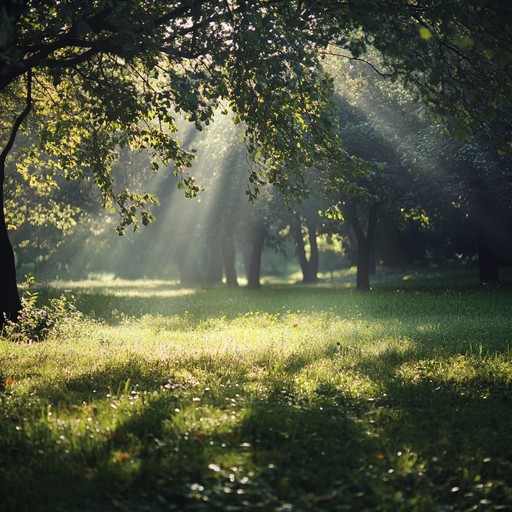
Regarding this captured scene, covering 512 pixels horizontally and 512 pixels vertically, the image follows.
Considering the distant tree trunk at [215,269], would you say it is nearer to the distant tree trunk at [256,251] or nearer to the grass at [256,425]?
the distant tree trunk at [256,251]

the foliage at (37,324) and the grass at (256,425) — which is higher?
the foliage at (37,324)

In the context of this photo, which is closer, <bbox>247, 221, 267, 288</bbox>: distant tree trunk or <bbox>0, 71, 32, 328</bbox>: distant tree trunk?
<bbox>0, 71, 32, 328</bbox>: distant tree trunk

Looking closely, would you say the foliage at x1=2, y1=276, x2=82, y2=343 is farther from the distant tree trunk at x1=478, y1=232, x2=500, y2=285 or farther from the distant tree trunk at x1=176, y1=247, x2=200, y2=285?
the distant tree trunk at x1=176, y1=247, x2=200, y2=285

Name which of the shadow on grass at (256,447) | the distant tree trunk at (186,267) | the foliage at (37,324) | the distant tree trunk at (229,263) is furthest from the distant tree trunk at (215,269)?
the shadow on grass at (256,447)

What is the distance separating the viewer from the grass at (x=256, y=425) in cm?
525

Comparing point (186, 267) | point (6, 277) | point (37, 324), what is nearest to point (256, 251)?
point (186, 267)

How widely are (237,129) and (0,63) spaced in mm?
23141

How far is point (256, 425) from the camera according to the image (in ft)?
22.4

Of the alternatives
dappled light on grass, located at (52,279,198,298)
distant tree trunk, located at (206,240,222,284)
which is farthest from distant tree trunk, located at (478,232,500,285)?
distant tree trunk, located at (206,240,222,284)

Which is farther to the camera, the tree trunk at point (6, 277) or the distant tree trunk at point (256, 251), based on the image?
the distant tree trunk at point (256, 251)

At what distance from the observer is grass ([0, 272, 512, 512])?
525cm

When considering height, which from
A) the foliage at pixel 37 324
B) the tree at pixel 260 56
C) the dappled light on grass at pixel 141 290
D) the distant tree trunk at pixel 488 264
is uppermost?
the tree at pixel 260 56

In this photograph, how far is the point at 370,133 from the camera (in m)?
30.2

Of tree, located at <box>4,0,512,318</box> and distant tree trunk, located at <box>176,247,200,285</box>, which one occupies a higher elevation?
tree, located at <box>4,0,512,318</box>
